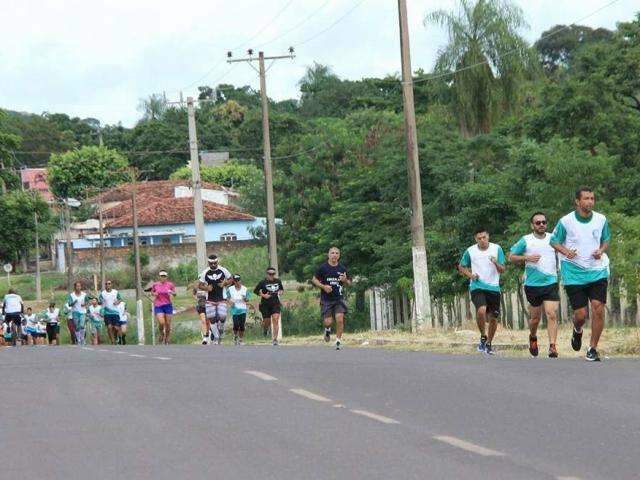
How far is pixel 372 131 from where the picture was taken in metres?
55.6

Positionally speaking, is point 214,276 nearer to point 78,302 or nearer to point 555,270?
point 78,302

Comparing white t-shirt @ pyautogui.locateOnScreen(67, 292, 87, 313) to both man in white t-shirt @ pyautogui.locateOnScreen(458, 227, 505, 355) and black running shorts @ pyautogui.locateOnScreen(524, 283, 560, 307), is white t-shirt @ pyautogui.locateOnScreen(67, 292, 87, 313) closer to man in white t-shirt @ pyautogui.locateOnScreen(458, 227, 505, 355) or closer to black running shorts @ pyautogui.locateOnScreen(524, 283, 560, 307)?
man in white t-shirt @ pyautogui.locateOnScreen(458, 227, 505, 355)

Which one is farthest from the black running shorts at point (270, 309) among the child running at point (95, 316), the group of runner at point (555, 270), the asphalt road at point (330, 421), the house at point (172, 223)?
the house at point (172, 223)

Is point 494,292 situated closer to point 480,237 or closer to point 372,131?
point 480,237

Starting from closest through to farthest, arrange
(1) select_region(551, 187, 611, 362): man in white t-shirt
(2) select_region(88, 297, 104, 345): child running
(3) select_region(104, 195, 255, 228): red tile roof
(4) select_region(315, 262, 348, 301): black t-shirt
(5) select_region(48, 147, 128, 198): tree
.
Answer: (1) select_region(551, 187, 611, 362): man in white t-shirt, (4) select_region(315, 262, 348, 301): black t-shirt, (2) select_region(88, 297, 104, 345): child running, (3) select_region(104, 195, 255, 228): red tile roof, (5) select_region(48, 147, 128, 198): tree

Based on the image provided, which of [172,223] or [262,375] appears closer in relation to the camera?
[262,375]

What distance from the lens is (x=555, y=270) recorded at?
19.2 m

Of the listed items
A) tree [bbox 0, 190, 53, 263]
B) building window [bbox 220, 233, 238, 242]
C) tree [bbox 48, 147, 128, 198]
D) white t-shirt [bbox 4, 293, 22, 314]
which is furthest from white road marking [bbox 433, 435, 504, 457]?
tree [bbox 48, 147, 128, 198]

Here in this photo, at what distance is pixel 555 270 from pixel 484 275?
1.84 m

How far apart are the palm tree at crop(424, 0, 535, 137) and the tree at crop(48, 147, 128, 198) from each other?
62624 mm

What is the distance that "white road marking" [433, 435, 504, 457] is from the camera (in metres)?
9.49

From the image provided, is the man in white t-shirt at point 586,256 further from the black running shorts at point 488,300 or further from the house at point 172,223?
the house at point 172,223

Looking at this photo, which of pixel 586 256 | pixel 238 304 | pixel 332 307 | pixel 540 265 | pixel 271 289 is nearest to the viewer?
pixel 586 256

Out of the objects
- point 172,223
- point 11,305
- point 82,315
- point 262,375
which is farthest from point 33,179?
point 262,375
